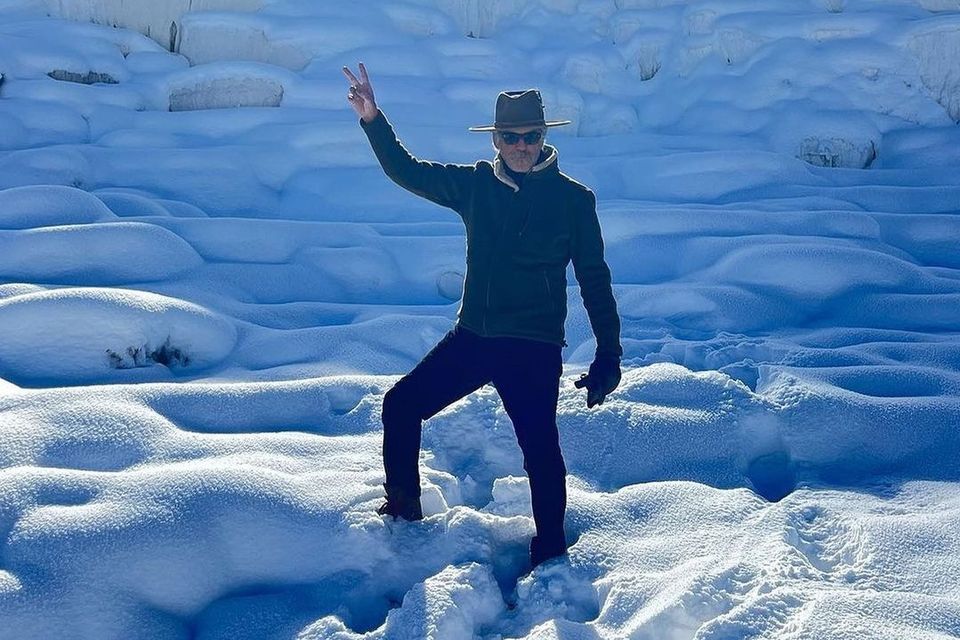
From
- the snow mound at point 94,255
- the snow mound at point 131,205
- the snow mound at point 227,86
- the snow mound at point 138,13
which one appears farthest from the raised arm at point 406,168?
the snow mound at point 138,13

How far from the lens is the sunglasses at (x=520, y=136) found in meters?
2.30

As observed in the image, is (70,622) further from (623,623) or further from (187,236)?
(187,236)

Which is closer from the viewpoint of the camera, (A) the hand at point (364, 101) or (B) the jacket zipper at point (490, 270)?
(B) the jacket zipper at point (490, 270)

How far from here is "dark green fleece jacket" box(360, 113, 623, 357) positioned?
92.0 inches

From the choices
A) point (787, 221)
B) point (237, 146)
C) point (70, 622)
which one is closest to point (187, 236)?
point (237, 146)

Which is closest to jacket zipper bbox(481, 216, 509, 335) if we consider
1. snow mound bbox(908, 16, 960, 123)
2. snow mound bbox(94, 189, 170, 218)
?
snow mound bbox(94, 189, 170, 218)

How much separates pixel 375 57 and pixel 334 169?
2.66 metres

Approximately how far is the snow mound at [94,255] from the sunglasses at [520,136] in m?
3.30

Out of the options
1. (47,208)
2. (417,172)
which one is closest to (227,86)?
(47,208)

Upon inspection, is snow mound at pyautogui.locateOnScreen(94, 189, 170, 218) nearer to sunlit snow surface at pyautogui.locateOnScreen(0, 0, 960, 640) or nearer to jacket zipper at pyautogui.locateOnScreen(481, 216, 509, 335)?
sunlit snow surface at pyautogui.locateOnScreen(0, 0, 960, 640)

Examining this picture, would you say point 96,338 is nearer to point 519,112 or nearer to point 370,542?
point 370,542

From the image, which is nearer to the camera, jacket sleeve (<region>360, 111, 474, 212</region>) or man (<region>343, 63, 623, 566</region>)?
man (<region>343, 63, 623, 566</region>)

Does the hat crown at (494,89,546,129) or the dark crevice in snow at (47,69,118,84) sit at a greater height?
the dark crevice in snow at (47,69,118,84)

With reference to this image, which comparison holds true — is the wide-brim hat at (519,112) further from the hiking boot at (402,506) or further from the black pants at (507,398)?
the hiking boot at (402,506)
